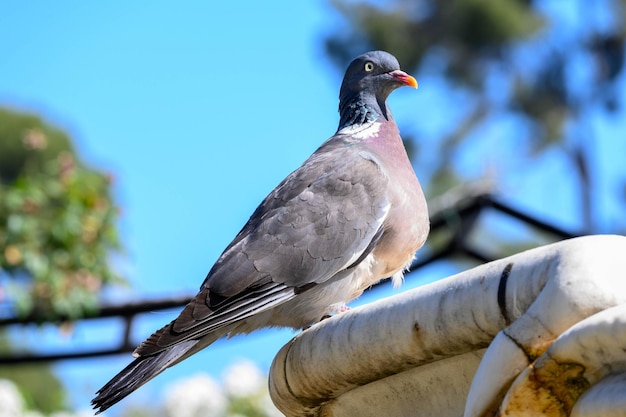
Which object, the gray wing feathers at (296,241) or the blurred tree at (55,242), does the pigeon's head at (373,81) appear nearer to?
the gray wing feathers at (296,241)

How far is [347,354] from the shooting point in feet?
9.49

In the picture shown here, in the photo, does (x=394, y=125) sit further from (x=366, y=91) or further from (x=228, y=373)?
(x=228, y=373)

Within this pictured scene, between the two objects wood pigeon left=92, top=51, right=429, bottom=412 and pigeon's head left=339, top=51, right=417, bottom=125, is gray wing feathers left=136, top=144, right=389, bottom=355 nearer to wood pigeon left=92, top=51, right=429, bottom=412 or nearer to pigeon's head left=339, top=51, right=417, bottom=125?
wood pigeon left=92, top=51, right=429, bottom=412

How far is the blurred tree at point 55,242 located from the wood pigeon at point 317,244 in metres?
2.56

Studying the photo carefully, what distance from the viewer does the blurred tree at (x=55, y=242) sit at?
7.09 meters

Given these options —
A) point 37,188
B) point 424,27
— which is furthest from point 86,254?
point 424,27

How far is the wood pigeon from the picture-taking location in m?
4.32

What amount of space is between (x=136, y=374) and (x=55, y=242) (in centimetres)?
366

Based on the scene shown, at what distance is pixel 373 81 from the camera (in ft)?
17.5

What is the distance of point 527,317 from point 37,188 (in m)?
5.48

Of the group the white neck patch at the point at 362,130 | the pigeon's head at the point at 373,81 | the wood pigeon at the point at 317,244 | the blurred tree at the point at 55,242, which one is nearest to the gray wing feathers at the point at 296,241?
the wood pigeon at the point at 317,244

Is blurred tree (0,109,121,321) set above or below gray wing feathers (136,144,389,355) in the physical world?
above

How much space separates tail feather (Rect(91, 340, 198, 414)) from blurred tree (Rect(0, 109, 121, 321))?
3.03 m

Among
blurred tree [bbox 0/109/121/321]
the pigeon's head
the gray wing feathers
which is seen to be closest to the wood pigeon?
the gray wing feathers
